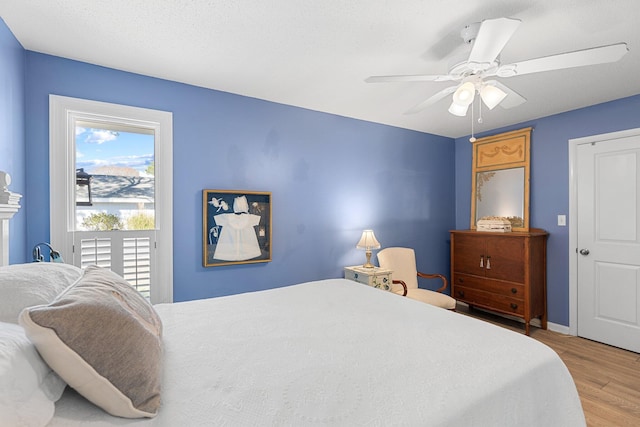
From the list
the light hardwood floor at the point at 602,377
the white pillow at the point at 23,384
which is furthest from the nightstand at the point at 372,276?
the white pillow at the point at 23,384

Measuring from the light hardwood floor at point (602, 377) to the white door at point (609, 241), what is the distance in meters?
0.25

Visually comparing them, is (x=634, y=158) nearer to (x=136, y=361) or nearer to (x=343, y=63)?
(x=343, y=63)

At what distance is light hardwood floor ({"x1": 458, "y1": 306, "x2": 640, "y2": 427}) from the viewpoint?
6.79 feet

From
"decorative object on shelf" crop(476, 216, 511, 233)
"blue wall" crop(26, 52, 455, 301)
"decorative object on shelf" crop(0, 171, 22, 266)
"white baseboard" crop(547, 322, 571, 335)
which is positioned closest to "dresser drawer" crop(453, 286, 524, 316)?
"blue wall" crop(26, 52, 455, 301)

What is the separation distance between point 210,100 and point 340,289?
204 cm

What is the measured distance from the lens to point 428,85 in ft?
8.87

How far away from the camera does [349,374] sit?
110 cm

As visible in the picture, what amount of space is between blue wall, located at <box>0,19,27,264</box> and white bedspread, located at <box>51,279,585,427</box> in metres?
1.25

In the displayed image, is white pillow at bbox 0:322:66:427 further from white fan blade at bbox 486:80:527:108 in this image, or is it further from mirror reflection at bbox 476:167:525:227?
mirror reflection at bbox 476:167:525:227

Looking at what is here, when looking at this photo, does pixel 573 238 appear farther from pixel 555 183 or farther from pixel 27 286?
pixel 27 286

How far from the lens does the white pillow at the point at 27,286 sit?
37.8 inches

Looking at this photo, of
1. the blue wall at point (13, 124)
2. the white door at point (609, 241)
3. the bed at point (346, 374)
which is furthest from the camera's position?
the white door at point (609, 241)

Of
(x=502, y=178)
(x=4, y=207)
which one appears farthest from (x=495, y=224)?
(x=4, y=207)

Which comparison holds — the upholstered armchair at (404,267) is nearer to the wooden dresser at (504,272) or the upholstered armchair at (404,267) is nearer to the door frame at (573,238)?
the wooden dresser at (504,272)
